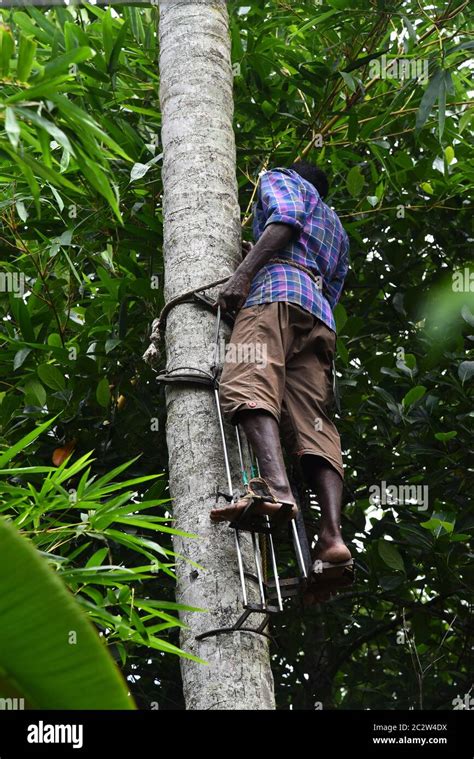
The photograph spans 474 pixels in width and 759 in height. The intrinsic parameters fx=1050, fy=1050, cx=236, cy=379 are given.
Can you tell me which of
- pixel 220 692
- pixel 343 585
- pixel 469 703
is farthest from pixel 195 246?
pixel 469 703

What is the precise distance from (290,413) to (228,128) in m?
0.98

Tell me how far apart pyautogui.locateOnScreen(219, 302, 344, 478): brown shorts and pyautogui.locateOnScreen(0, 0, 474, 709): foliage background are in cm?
74

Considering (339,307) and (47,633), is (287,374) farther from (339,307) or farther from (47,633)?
(47,633)

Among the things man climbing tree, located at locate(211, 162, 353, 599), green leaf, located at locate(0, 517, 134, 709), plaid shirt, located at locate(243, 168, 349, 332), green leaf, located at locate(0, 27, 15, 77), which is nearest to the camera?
green leaf, located at locate(0, 517, 134, 709)

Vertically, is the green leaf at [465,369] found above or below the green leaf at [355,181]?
below

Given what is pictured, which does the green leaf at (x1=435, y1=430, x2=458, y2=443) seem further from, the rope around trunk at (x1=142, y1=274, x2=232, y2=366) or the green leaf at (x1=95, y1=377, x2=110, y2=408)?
the green leaf at (x1=95, y1=377, x2=110, y2=408)

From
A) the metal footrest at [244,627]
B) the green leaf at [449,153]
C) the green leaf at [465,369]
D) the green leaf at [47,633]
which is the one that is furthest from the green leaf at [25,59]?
the green leaf at [449,153]

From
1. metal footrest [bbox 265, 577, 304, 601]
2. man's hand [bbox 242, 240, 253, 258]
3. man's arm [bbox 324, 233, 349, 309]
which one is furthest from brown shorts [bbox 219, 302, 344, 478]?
metal footrest [bbox 265, 577, 304, 601]

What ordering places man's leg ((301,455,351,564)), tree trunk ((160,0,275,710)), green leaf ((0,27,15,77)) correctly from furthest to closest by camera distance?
man's leg ((301,455,351,564)), tree trunk ((160,0,275,710)), green leaf ((0,27,15,77))

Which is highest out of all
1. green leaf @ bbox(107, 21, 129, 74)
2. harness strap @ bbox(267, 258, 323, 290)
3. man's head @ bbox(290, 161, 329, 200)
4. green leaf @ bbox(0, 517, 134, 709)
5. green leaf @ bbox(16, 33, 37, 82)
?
green leaf @ bbox(107, 21, 129, 74)

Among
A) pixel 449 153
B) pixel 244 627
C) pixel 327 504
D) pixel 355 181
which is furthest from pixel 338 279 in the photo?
pixel 244 627

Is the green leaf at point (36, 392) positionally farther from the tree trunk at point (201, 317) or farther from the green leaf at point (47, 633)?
the green leaf at point (47, 633)

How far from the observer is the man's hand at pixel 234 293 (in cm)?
309

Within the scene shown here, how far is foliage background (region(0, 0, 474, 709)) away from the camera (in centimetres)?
416
